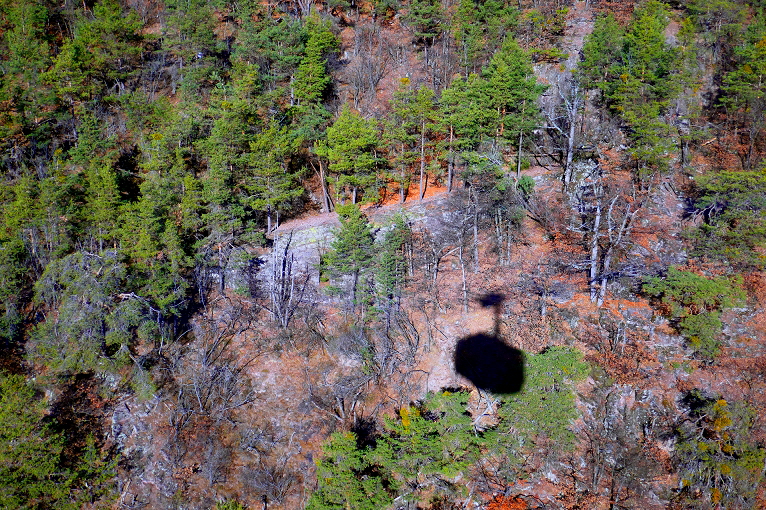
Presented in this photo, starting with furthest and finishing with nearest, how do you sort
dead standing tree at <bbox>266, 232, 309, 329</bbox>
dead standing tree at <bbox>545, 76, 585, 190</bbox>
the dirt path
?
the dirt path < dead standing tree at <bbox>545, 76, 585, 190</bbox> < dead standing tree at <bbox>266, 232, 309, 329</bbox>

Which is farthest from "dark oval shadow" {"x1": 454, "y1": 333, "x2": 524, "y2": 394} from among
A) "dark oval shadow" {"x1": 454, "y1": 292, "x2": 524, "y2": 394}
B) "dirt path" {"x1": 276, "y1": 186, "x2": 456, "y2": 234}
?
"dirt path" {"x1": 276, "y1": 186, "x2": 456, "y2": 234}

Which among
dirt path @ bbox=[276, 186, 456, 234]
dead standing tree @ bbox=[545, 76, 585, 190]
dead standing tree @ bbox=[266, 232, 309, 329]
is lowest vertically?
dead standing tree @ bbox=[266, 232, 309, 329]

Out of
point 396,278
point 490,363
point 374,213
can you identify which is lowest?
point 490,363

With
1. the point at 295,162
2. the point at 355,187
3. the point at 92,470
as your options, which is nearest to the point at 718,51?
the point at 355,187

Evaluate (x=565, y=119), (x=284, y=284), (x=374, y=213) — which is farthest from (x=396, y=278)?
(x=565, y=119)

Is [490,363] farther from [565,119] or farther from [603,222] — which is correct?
[565,119]

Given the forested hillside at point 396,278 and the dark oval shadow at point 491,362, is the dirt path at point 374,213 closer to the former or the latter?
the forested hillside at point 396,278

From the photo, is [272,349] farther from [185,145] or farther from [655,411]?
[655,411]

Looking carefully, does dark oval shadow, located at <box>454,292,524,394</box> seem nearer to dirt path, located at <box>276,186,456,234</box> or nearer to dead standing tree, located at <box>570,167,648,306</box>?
dead standing tree, located at <box>570,167,648,306</box>

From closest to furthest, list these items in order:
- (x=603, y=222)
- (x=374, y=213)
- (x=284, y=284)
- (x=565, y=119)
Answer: (x=603, y=222)
(x=284, y=284)
(x=374, y=213)
(x=565, y=119)

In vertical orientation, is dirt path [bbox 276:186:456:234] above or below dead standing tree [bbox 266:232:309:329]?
above
